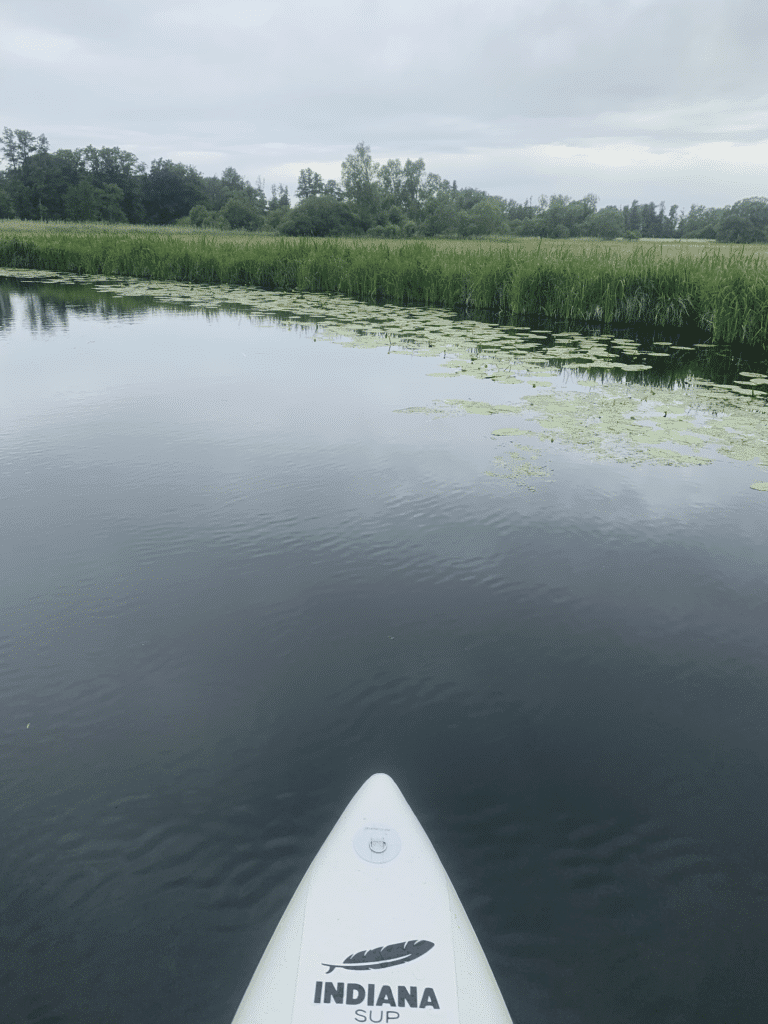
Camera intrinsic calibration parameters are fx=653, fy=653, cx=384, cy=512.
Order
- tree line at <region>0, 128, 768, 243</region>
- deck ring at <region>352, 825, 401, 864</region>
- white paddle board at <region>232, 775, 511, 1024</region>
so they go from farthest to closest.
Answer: tree line at <region>0, 128, 768, 243</region>, deck ring at <region>352, 825, 401, 864</region>, white paddle board at <region>232, 775, 511, 1024</region>

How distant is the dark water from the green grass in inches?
286

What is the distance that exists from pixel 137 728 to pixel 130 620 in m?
0.73

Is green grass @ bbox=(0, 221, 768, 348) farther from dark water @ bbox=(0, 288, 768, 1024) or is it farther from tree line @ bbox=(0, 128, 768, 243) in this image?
tree line @ bbox=(0, 128, 768, 243)

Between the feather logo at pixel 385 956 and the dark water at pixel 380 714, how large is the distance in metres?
0.40

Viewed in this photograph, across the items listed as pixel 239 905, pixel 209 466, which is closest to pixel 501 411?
pixel 209 466

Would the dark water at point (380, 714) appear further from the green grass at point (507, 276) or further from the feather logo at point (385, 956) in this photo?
the green grass at point (507, 276)

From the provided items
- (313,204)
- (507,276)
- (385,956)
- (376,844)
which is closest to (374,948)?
(385,956)

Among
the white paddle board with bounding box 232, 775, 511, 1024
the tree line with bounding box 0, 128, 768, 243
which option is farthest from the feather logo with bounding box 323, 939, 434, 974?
the tree line with bounding box 0, 128, 768, 243

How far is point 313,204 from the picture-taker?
5056 centimetres

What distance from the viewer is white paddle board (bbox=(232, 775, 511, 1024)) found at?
4.42ft

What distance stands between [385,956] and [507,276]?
13.3m

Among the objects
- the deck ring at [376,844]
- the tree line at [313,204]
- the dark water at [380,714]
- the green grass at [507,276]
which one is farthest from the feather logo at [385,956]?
the tree line at [313,204]

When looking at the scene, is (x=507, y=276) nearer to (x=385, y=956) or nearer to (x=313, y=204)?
(x=385, y=956)

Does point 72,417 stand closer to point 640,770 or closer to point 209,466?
point 209,466
